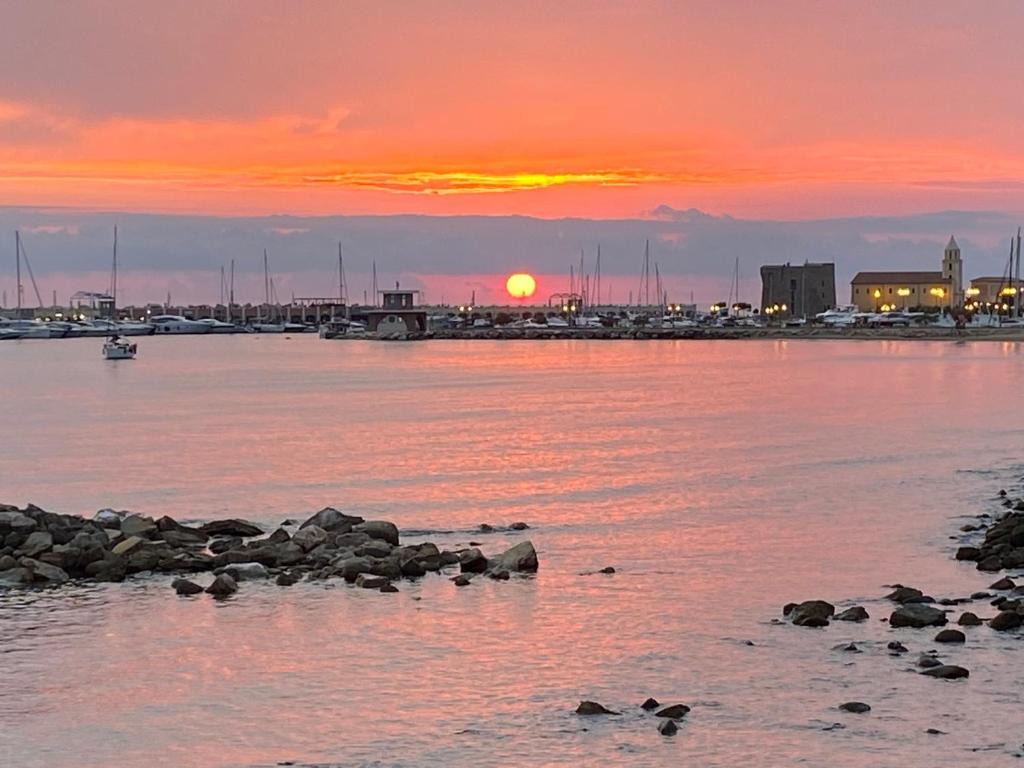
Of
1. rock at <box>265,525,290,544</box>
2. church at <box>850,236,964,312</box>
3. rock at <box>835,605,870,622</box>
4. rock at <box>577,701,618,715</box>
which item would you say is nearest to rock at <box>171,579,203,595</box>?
rock at <box>265,525,290,544</box>

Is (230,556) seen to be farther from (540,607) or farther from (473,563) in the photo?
(540,607)

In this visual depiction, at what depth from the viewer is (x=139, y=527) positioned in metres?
23.8

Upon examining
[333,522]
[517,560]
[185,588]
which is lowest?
[185,588]

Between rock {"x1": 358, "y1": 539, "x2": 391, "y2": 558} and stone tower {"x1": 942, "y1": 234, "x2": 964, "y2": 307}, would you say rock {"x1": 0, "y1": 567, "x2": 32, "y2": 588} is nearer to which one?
rock {"x1": 358, "y1": 539, "x2": 391, "y2": 558}

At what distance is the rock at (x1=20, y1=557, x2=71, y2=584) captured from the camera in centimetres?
2052

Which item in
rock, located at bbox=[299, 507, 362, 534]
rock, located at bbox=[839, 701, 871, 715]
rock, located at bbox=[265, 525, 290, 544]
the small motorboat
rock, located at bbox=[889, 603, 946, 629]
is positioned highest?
the small motorboat

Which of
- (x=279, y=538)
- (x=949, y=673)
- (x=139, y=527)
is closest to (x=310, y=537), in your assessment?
(x=279, y=538)

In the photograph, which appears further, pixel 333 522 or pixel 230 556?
pixel 333 522

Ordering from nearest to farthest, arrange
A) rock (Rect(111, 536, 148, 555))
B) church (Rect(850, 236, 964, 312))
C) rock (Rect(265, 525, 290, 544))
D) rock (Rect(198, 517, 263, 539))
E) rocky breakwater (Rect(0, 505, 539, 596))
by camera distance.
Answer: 1. rocky breakwater (Rect(0, 505, 539, 596))
2. rock (Rect(111, 536, 148, 555))
3. rock (Rect(265, 525, 290, 544))
4. rock (Rect(198, 517, 263, 539))
5. church (Rect(850, 236, 964, 312))

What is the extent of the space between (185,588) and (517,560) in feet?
16.3

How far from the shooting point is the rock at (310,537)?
2223 cm

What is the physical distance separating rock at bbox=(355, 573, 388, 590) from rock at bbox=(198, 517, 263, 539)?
5277mm

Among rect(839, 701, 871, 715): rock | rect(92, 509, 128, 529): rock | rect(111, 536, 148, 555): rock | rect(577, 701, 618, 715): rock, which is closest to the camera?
rect(839, 701, 871, 715): rock

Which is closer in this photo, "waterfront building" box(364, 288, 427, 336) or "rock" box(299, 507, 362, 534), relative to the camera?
"rock" box(299, 507, 362, 534)
